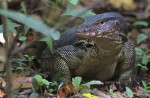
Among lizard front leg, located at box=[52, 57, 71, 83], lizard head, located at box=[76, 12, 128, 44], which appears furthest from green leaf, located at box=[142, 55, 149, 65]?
lizard front leg, located at box=[52, 57, 71, 83]

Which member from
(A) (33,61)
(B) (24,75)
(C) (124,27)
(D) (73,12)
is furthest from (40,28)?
(A) (33,61)

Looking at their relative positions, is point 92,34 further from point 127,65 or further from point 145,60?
point 145,60

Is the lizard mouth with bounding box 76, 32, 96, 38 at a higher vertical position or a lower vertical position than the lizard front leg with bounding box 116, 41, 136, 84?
higher

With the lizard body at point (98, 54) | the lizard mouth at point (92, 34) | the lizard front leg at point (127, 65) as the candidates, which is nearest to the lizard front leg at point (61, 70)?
the lizard body at point (98, 54)

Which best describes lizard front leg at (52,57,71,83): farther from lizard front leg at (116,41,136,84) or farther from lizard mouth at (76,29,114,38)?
lizard mouth at (76,29,114,38)

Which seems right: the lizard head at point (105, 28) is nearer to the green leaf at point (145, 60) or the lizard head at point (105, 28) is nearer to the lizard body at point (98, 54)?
the lizard body at point (98, 54)

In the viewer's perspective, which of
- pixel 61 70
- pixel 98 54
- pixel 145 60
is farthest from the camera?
pixel 145 60

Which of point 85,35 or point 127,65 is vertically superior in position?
point 85,35

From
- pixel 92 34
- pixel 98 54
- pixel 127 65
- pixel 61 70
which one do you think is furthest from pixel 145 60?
pixel 92 34
